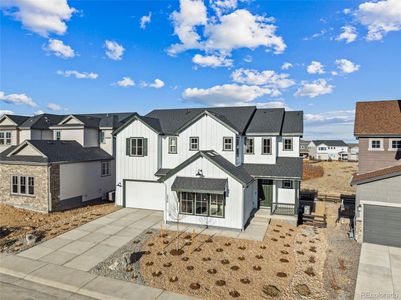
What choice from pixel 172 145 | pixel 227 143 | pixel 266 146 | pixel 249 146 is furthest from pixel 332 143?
pixel 172 145

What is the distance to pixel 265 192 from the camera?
20.2m

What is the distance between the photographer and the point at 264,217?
18375 mm

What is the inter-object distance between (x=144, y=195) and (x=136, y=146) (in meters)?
4.00

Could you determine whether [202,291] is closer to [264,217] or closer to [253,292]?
[253,292]

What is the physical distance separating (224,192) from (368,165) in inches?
455

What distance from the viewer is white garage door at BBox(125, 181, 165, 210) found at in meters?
20.7

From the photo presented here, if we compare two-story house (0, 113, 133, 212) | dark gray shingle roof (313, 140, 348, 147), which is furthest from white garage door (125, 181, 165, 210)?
dark gray shingle roof (313, 140, 348, 147)

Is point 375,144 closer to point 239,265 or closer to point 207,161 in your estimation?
point 207,161

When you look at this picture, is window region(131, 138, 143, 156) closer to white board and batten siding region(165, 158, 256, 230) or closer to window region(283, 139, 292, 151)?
white board and batten siding region(165, 158, 256, 230)

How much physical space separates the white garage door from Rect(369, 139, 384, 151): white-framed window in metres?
15.9

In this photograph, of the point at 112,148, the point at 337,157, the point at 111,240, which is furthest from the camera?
the point at 337,157

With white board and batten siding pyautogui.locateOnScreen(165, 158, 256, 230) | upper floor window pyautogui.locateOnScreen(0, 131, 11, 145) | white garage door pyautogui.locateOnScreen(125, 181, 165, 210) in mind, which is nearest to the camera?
white board and batten siding pyautogui.locateOnScreen(165, 158, 256, 230)

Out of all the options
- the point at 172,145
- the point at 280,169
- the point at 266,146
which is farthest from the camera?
the point at 172,145

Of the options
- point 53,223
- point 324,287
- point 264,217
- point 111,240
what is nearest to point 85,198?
point 53,223
